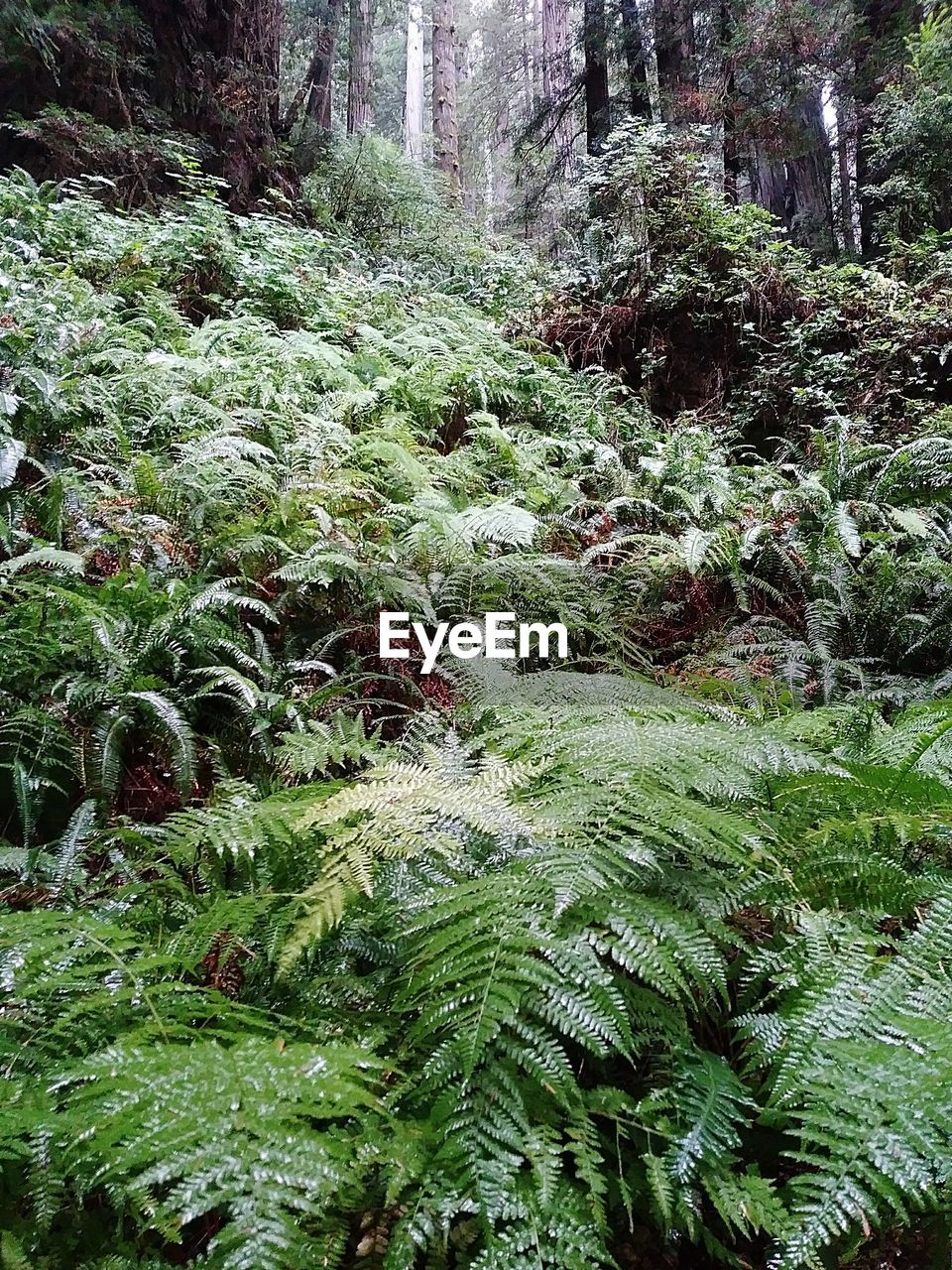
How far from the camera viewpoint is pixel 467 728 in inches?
103

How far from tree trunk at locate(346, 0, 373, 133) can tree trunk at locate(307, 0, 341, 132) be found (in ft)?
3.11

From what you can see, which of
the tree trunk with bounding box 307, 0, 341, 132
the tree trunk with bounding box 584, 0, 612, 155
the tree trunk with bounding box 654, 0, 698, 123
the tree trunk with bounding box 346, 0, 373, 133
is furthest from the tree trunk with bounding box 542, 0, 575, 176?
the tree trunk with bounding box 346, 0, 373, 133

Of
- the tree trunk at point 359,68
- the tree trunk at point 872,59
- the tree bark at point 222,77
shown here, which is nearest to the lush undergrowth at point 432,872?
the tree bark at point 222,77

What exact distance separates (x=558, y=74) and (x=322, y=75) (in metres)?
4.17

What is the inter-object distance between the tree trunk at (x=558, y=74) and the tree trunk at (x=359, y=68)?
12.5 feet

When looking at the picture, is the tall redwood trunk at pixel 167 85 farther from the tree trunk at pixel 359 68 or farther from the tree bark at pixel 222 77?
the tree trunk at pixel 359 68

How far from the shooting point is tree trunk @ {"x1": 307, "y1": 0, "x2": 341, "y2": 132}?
12.4 m

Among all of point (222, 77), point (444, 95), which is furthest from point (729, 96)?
point (444, 95)

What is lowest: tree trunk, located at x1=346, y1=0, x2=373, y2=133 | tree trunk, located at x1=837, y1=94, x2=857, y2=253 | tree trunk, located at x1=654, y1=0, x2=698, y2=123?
tree trunk, located at x1=837, y1=94, x2=857, y2=253

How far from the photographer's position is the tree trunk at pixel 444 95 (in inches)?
570

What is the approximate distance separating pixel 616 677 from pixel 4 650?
2053 millimetres

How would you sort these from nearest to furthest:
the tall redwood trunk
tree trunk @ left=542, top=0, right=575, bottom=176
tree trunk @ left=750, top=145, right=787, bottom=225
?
the tall redwood trunk
tree trunk @ left=750, top=145, right=787, bottom=225
tree trunk @ left=542, top=0, right=575, bottom=176

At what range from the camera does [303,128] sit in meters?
11.1

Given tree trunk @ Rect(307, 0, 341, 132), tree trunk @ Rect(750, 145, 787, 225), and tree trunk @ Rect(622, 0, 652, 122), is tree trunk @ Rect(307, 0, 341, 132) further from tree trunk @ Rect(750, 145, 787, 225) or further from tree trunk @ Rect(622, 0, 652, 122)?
tree trunk @ Rect(750, 145, 787, 225)
